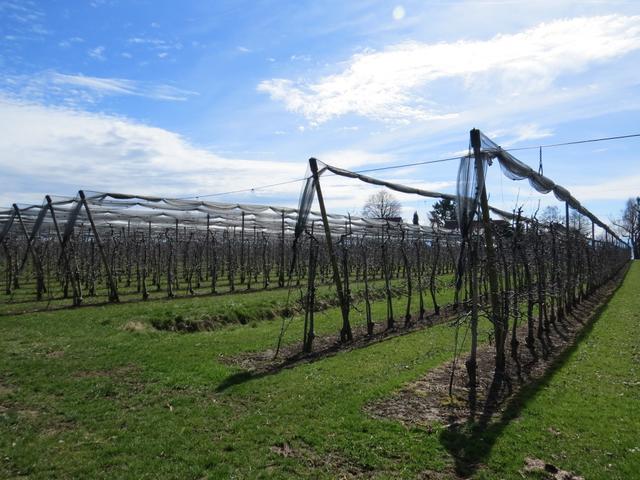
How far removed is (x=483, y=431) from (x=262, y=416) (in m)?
2.98

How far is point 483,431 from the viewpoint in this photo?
18.9 ft

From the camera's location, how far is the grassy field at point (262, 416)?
15.9ft

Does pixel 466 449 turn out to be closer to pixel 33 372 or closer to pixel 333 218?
pixel 33 372

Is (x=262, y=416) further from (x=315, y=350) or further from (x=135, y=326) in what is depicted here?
(x=135, y=326)

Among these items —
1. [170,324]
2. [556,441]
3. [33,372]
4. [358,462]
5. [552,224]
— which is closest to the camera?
[358,462]

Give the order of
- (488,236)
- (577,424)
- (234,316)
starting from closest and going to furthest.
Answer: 1. (577,424)
2. (488,236)
3. (234,316)

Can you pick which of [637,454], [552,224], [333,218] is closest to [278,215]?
[333,218]

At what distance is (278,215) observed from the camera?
2252 cm

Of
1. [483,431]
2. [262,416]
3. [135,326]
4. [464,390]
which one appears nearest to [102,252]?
[135,326]

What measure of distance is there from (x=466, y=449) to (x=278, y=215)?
59.4 ft

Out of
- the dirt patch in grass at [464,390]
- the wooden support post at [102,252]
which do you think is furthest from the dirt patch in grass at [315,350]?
the wooden support post at [102,252]

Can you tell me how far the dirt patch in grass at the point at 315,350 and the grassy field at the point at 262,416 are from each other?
0.44 m

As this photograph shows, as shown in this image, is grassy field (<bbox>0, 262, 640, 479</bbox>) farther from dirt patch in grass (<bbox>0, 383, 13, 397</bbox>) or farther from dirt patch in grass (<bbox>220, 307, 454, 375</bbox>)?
dirt patch in grass (<bbox>220, 307, 454, 375</bbox>)

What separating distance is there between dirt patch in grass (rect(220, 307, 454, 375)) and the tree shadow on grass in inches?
151
